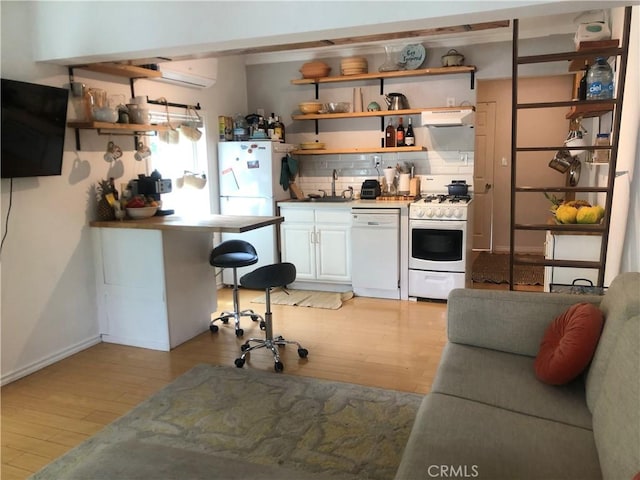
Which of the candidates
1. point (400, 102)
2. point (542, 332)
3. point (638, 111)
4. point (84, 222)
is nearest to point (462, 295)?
point (542, 332)

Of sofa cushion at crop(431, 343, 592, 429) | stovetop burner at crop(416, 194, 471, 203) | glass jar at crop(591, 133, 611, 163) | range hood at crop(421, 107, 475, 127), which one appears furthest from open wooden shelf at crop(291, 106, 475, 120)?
sofa cushion at crop(431, 343, 592, 429)

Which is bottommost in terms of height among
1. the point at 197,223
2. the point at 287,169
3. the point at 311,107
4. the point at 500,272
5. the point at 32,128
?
the point at 500,272

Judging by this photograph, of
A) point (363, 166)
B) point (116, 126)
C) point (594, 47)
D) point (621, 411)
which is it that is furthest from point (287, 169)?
point (621, 411)

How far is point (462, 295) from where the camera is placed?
2570 mm

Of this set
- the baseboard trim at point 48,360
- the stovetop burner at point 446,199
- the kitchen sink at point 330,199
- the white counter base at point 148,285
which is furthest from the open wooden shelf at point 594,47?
the baseboard trim at point 48,360

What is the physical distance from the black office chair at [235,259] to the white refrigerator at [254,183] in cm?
118

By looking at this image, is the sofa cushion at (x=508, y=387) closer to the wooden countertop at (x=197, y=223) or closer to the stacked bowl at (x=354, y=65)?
the wooden countertop at (x=197, y=223)

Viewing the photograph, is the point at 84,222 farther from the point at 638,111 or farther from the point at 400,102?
the point at 638,111

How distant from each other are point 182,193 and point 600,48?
3.77m

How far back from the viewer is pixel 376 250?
502 cm

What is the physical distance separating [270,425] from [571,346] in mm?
1521

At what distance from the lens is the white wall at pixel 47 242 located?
132 inches

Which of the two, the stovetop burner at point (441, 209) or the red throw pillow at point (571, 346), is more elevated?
the stovetop burner at point (441, 209)

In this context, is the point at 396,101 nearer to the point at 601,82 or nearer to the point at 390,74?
the point at 390,74
